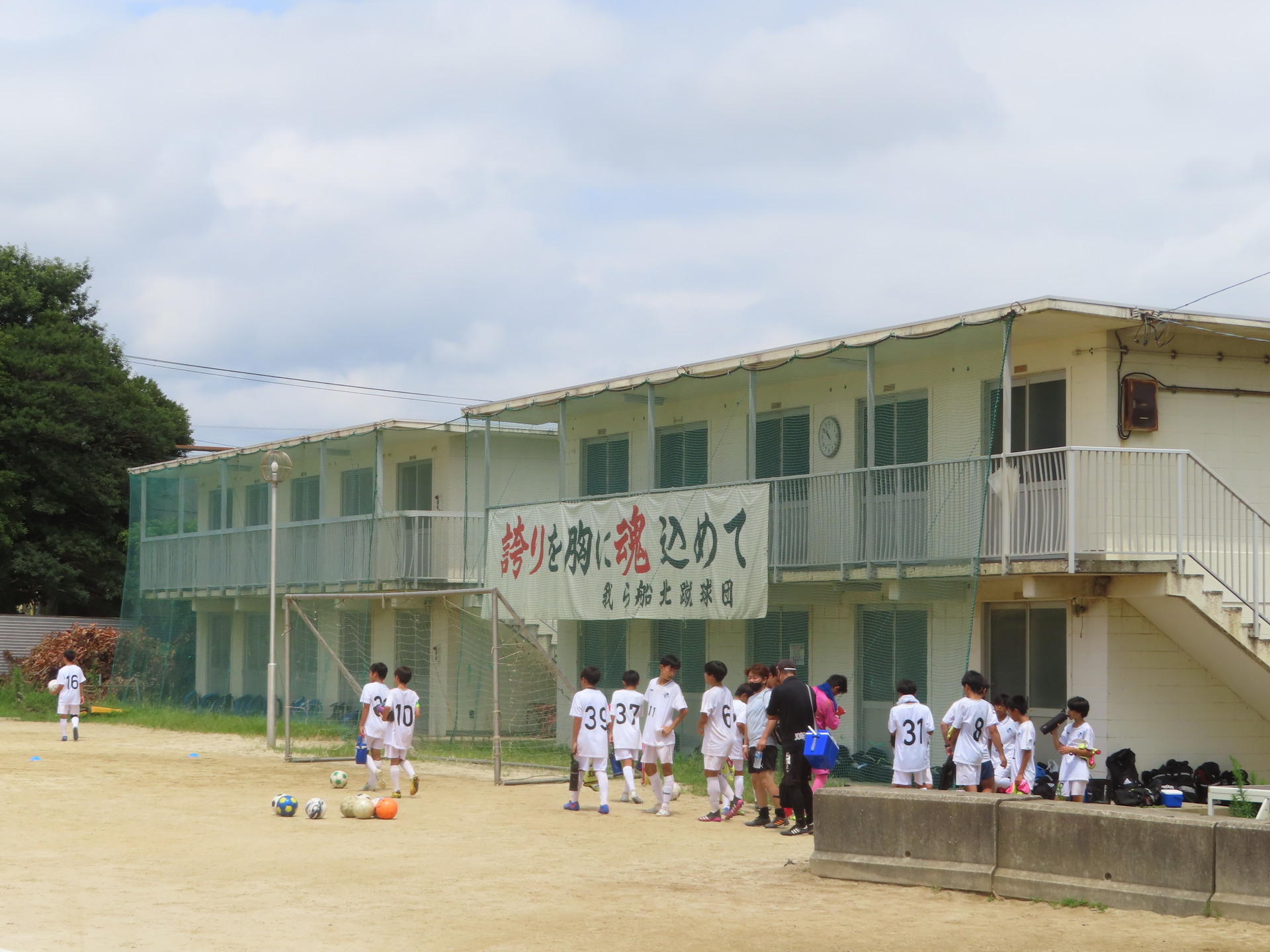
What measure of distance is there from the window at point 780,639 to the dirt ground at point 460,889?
206 inches

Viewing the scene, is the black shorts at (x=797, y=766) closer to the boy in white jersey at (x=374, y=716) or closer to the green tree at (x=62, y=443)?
the boy in white jersey at (x=374, y=716)

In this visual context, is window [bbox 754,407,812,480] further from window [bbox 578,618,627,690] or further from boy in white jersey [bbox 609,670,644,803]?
boy in white jersey [bbox 609,670,644,803]

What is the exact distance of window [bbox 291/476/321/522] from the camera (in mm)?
35625

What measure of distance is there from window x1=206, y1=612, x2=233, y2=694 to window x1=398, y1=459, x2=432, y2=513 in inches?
260

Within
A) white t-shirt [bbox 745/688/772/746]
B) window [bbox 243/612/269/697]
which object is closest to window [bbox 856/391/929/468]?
white t-shirt [bbox 745/688/772/746]

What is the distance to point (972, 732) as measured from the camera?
14.8 metres

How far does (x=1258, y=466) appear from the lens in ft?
65.6

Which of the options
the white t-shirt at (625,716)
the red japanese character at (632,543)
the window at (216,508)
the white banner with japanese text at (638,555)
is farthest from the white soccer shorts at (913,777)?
the window at (216,508)

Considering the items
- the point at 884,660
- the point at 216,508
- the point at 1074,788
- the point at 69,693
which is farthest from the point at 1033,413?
the point at 216,508

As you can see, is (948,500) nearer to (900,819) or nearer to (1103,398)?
(1103,398)

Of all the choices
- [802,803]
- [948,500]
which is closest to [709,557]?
[948,500]

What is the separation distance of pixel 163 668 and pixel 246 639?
7.39 ft

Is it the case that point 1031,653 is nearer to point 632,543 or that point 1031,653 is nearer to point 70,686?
point 632,543

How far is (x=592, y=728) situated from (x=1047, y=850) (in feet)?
22.8
